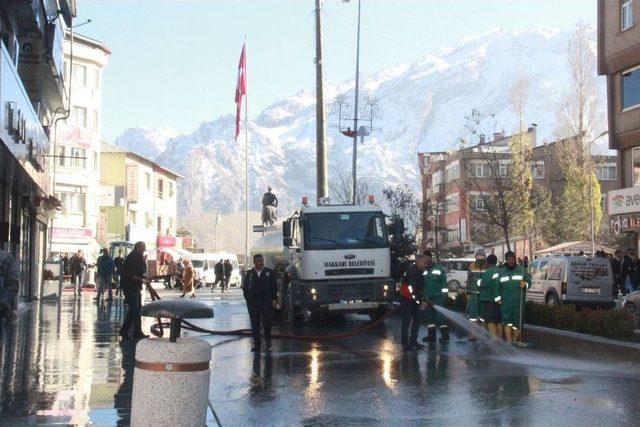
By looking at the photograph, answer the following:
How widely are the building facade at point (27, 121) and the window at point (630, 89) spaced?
20043 mm

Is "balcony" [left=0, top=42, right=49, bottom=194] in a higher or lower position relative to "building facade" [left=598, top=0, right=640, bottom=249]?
lower

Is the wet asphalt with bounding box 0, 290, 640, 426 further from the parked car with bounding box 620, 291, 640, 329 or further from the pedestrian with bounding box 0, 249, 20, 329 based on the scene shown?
the parked car with bounding box 620, 291, 640, 329

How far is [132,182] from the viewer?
7850 centimetres

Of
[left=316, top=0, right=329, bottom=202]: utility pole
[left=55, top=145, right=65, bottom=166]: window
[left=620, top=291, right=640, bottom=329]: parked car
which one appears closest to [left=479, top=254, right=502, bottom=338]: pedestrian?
[left=620, top=291, right=640, bottom=329]: parked car

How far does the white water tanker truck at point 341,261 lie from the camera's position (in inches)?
856

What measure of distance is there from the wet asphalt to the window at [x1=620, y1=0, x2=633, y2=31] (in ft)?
68.4

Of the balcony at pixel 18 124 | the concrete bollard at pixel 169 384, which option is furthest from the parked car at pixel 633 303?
the concrete bollard at pixel 169 384

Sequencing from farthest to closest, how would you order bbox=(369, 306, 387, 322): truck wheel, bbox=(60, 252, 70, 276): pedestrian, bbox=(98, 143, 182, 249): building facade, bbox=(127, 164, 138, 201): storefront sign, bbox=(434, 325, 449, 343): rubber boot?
1. bbox=(127, 164, 138, 201): storefront sign
2. bbox=(98, 143, 182, 249): building facade
3. bbox=(60, 252, 70, 276): pedestrian
4. bbox=(369, 306, 387, 322): truck wheel
5. bbox=(434, 325, 449, 343): rubber boot

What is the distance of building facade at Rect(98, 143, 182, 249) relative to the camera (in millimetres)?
75438

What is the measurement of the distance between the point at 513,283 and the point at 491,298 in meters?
0.58

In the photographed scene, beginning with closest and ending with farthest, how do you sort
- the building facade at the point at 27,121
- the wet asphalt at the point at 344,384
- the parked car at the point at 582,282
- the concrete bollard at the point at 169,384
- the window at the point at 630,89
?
the concrete bollard at the point at 169,384, the wet asphalt at the point at 344,384, the building facade at the point at 27,121, the parked car at the point at 582,282, the window at the point at 630,89

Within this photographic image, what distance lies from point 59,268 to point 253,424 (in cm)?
2745

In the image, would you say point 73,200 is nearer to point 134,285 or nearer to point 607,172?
point 607,172

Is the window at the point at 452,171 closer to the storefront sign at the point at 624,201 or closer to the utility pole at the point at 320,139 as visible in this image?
the storefront sign at the point at 624,201
